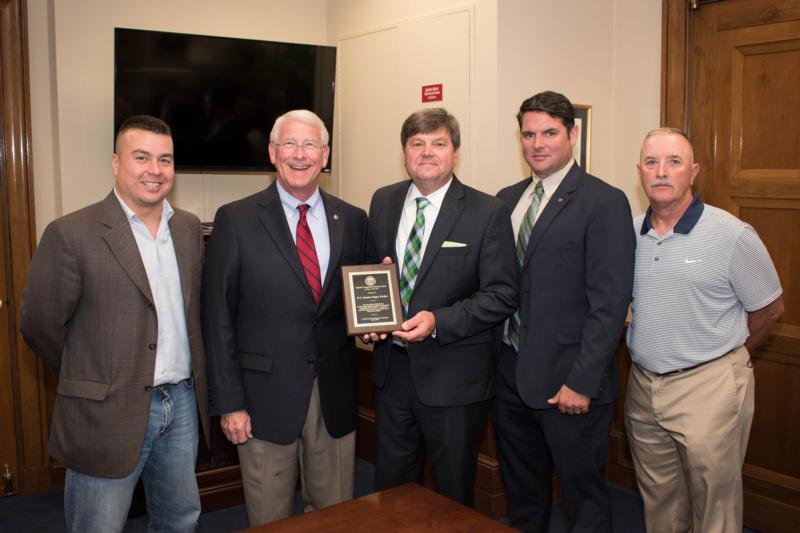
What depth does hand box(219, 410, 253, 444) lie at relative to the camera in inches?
92.7

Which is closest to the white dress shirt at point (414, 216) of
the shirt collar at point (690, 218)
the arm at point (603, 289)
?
the arm at point (603, 289)

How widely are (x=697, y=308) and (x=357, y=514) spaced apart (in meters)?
1.23

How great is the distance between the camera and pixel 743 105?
3270 millimetres

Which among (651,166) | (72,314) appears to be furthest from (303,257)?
(651,166)

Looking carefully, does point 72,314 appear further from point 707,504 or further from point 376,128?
point 376,128

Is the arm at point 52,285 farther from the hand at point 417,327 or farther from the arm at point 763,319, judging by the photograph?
the arm at point 763,319

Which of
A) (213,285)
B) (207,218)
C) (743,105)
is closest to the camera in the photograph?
(213,285)

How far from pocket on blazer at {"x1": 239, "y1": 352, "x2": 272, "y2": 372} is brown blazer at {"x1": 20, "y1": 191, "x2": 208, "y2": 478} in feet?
1.00

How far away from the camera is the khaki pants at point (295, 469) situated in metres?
2.43

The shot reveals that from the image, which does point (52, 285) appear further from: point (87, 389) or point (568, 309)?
point (568, 309)

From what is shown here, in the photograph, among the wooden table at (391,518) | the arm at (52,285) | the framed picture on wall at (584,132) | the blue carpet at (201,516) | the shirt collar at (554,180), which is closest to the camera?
the wooden table at (391,518)

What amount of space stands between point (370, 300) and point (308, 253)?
268 millimetres

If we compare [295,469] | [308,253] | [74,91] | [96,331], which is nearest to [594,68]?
[308,253]

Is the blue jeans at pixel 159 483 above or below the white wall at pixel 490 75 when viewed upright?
below
